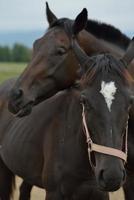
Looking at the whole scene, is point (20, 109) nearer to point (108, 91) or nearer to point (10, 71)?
point (108, 91)

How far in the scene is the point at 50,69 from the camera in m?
5.51

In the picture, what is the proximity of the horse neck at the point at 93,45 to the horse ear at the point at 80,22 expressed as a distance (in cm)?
16

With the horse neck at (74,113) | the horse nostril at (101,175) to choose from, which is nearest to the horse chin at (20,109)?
the horse neck at (74,113)

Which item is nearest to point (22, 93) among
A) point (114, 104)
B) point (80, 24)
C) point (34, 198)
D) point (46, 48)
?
point (46, 48)

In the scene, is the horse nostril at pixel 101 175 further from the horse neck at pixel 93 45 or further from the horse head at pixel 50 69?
the horse neck at pixel 93 45

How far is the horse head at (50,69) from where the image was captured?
5.48 meters

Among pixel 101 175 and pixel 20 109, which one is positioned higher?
pixel 20 109

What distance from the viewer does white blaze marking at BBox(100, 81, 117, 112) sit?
4457 mm

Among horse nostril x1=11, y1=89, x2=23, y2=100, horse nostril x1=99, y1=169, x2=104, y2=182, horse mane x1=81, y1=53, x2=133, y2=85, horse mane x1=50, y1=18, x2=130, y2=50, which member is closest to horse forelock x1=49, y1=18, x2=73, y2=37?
horse mane x1=50, y1=18, x2=130, y2=50

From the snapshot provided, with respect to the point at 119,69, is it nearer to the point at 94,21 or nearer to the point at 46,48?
the point at 46,48

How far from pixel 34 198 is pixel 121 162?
453cm

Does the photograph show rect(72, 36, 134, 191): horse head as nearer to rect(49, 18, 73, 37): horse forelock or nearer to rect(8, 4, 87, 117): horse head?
rect(8, 4, 87, 117): horse head

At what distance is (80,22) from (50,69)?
563 mm

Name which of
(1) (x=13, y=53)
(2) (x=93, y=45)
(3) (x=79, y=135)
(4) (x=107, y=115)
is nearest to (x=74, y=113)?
(3) (x=79, y=135)
